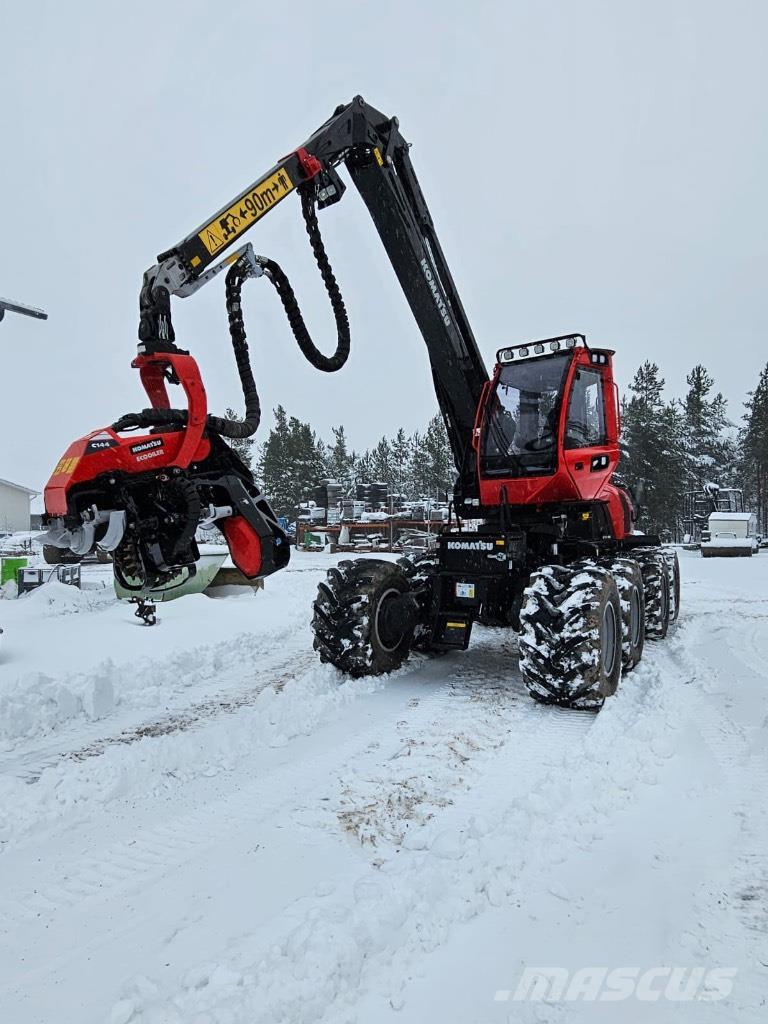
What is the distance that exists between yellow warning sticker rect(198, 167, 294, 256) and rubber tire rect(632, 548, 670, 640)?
6313 millimetres

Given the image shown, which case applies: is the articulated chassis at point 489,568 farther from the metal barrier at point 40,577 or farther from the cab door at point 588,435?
the metal barrier at point 40,577

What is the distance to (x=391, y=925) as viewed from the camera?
103 inches

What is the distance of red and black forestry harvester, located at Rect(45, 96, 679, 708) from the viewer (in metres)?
4.22

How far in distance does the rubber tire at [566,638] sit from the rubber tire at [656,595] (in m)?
3.36

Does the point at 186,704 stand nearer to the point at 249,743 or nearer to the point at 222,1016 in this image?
the point at 249,743

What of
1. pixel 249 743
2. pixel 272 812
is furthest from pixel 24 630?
pixel 272 812

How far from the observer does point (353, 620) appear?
20.7 ft

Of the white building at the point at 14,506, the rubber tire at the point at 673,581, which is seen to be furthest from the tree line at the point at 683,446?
the white building at the point at 14,506

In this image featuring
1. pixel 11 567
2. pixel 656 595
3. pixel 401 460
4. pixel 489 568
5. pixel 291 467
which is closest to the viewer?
pixel 489 568

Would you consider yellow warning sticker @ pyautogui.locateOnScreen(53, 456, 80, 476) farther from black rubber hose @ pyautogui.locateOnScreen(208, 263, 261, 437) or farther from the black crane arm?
black rubber hose @ pyautogui.locateOnScreen(208, 263, 261, 437)

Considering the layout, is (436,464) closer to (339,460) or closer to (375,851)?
(339,460)

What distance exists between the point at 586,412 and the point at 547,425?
1.75 ft

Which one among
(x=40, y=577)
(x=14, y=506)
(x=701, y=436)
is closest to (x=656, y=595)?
(x=40, y=577)

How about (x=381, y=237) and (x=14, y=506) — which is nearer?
(x=381, y=237)
